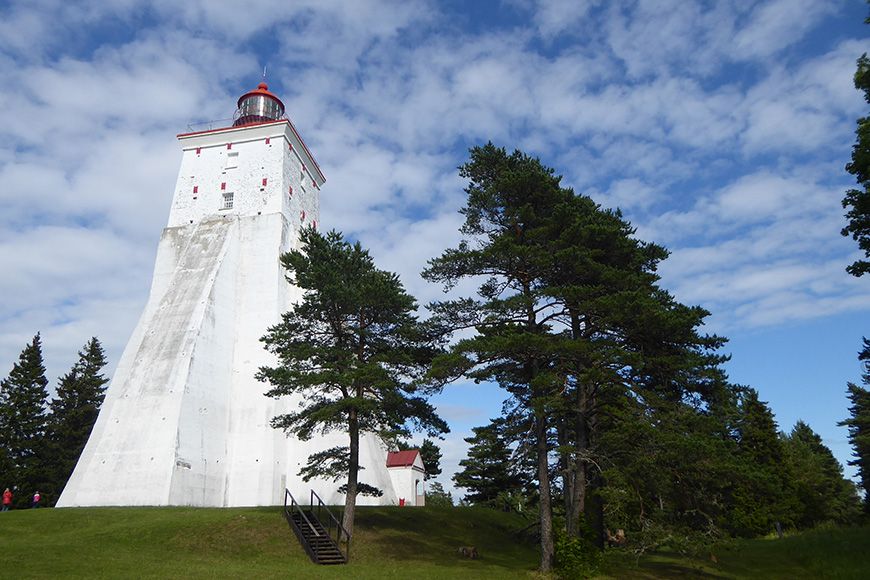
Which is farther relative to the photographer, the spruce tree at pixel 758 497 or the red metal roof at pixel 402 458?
the red metal roof at pixel 402 458

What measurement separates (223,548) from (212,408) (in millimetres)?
9923

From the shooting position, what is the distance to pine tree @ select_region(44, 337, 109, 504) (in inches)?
1420

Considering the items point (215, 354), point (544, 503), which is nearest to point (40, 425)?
point (215, 354)

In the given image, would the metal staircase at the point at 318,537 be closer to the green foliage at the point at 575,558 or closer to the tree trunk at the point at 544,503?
the tree trunk at the point at 544,503

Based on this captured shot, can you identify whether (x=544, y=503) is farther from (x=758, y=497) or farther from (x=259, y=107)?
(x=259, y=107)

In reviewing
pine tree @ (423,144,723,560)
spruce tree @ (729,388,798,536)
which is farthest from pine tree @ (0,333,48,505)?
spruce tree @ (729,388,798,536)

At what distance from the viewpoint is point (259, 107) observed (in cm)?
3747

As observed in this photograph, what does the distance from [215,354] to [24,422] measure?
19.7 m

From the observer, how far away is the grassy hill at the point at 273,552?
14.1 meters

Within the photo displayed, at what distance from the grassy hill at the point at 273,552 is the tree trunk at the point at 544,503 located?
0.57 meters

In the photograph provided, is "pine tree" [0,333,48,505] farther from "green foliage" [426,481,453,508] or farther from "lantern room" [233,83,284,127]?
"green foliage" [426,481,453,508]

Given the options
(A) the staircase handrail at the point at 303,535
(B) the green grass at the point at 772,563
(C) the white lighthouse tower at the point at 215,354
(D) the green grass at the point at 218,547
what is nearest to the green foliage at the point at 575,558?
(B) the green grass at the point at 772,563

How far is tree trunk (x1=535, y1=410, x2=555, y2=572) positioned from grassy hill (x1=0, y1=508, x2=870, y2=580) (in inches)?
22.4

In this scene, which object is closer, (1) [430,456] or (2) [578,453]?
(2) [578,453]
